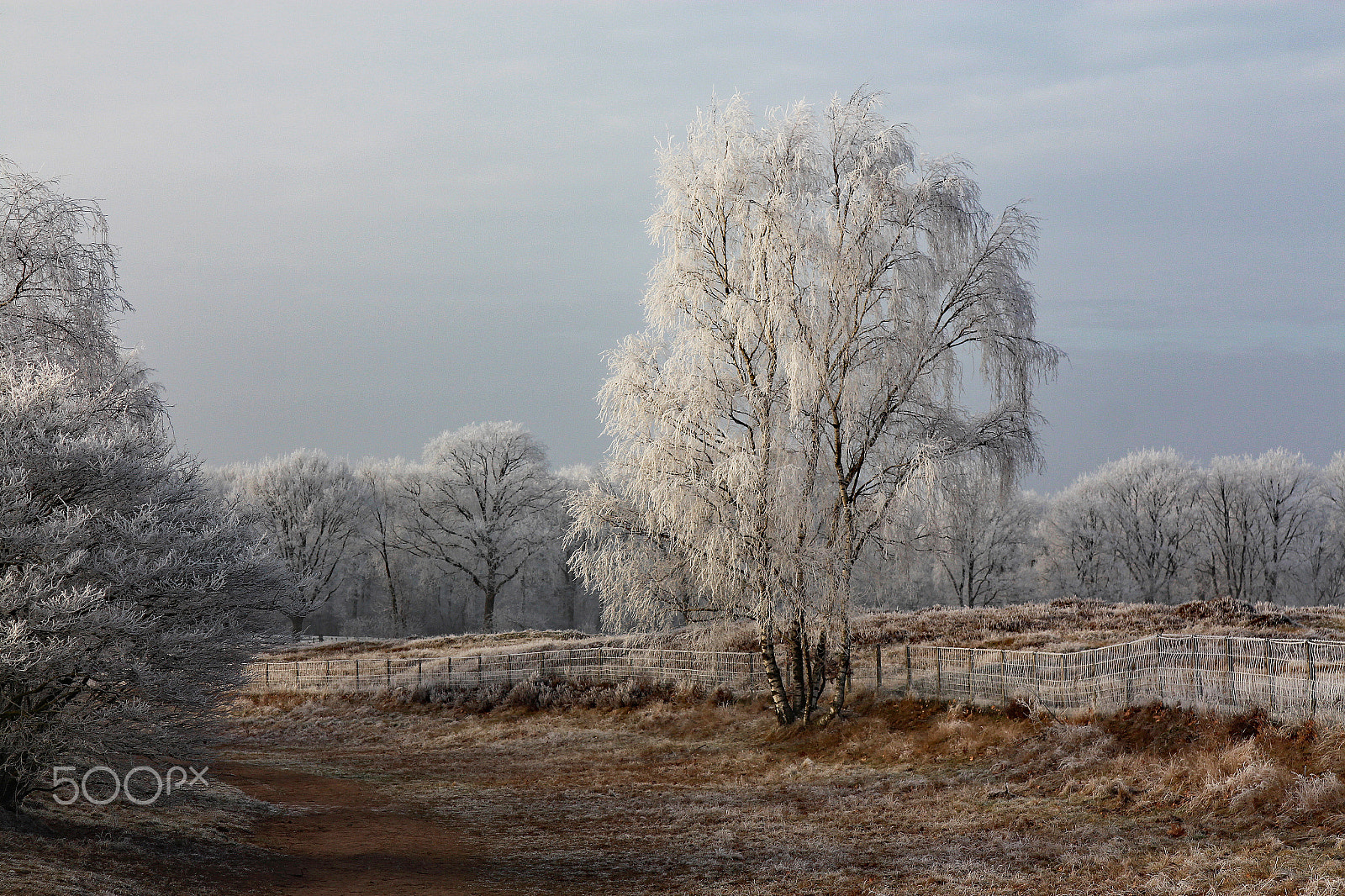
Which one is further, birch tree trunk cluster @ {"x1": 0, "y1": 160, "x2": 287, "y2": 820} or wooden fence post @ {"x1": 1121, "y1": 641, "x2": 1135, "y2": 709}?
wooden fence post @ {"x1": 1121, "y1": 641, "x2": 1135, "y2": 709}

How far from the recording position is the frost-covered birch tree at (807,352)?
60.4 feet

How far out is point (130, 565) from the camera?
9695mm

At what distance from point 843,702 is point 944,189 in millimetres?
10691

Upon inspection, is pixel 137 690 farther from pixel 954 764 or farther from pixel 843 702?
pixel 843 702

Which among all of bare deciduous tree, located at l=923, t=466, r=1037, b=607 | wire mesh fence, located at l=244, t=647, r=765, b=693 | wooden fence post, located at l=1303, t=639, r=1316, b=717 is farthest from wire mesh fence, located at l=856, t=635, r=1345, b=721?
bare deciduous tree, located at l=923, t=466, r=1037, b=607

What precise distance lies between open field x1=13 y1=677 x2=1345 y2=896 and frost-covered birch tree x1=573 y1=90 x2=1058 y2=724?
10.6 ft

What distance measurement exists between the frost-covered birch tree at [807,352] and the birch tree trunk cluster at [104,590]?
800cm

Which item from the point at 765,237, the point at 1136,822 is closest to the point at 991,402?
the point at 765,237

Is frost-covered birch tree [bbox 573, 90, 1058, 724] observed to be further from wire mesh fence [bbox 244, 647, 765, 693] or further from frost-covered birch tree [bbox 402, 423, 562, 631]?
frost-covered birch tree [bbox 402, 423, 562, 631]

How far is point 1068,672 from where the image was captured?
1628 cm

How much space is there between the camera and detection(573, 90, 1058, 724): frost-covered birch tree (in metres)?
18.4

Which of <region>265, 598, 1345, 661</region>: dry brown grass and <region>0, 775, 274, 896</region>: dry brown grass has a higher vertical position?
<region>265, 598, 1345, 661</region>: dry brown grass

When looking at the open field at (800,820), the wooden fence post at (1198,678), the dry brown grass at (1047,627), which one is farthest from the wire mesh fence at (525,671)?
the wooden fence post at (1198,678)

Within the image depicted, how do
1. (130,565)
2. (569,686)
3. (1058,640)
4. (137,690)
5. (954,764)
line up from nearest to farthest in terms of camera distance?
(130,565) < (137,690) < (954,764) < (1058,640) < (569,686)
